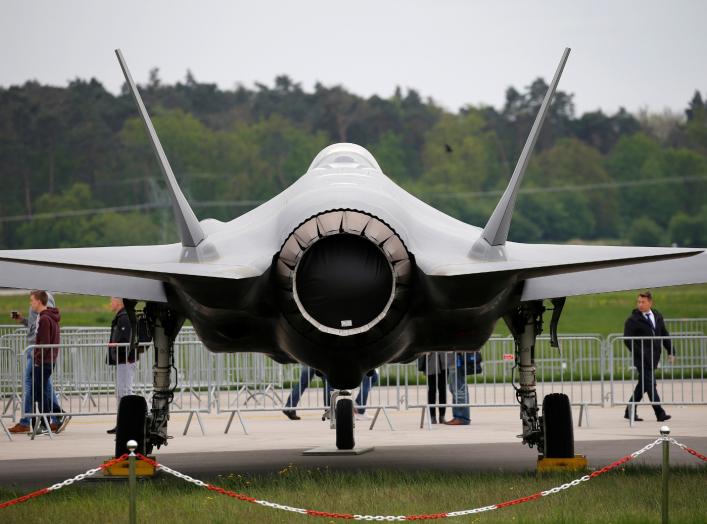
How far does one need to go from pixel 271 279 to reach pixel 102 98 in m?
96.3

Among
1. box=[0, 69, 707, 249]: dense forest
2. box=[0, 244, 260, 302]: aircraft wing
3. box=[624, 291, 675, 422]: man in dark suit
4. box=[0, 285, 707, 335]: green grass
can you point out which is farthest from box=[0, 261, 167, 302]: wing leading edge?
box=[0, 69, 707, 249]: dense forest

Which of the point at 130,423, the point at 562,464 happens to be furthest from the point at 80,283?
the point at 562,464

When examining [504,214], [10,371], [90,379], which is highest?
[504,214]

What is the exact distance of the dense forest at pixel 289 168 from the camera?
8769 centimetres

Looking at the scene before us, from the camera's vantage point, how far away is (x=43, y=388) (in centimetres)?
1758

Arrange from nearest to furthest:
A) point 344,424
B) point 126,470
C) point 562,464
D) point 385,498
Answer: point 385,498
point 562,464
point 126,470
point 344,424

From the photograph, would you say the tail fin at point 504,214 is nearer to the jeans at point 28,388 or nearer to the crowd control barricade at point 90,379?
the crowd control barricade at point 90,379

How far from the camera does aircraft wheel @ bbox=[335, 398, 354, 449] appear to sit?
579 inches

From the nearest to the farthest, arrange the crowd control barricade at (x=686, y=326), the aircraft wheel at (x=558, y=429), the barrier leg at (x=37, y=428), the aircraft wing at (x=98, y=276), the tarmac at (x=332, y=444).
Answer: the aircraft wing at (x=98, y=276) < the aircraft wheel at (x=558, y=429) < the tarmac at (x=332, y=444) < the barrier leg at (x=37, y=428) < the crowd control barricade at (x=686, y=326)

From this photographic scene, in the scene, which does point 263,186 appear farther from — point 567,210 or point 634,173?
point 634,173

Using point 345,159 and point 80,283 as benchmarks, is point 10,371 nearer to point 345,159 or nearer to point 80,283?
point 80,283

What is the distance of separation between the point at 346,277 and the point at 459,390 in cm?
980

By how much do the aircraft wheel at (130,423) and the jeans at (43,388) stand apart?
548 centimetres

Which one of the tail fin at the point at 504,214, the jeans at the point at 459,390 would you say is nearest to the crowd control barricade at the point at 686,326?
the jeans at the point at 459,390
